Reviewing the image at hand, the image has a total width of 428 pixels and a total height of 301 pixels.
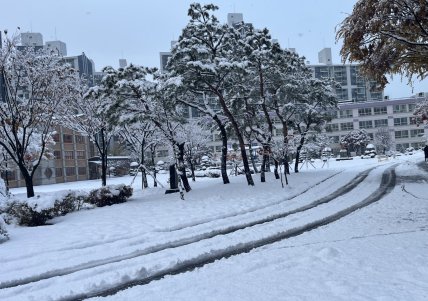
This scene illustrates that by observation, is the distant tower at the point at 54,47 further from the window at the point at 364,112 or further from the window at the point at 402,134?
the window at the point at 402,134

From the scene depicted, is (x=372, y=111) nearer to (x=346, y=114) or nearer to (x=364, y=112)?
(x=364, y=112)

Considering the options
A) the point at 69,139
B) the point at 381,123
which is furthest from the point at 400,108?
the point at 69,139

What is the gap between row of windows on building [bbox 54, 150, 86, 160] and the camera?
6558 centimetres

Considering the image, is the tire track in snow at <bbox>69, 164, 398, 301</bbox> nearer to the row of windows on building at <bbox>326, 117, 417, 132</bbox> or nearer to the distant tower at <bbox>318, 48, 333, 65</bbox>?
the row of windows on building at <bbox>326, 117, 417, 132</bbox>

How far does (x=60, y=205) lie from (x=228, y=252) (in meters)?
9.16

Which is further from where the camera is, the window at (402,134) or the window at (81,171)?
the window at (402,134)

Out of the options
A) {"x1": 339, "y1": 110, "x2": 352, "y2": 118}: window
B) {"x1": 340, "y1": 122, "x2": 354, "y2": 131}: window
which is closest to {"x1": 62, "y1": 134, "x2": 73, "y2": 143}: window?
{"x1": 339, "y1": 110, "x2": 352, "y2": 118}: window

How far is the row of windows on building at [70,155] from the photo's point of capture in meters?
65.6

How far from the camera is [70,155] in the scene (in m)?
68.4

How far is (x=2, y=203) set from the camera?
14242 mm

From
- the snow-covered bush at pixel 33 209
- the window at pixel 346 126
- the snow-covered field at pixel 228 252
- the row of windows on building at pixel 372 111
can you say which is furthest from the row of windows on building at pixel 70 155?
the window at pixel 346 126

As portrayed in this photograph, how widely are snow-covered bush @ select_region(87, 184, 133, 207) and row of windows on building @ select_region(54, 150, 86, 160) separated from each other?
167 ft

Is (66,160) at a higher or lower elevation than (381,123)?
lower

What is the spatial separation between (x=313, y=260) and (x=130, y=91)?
1548 centimetres
